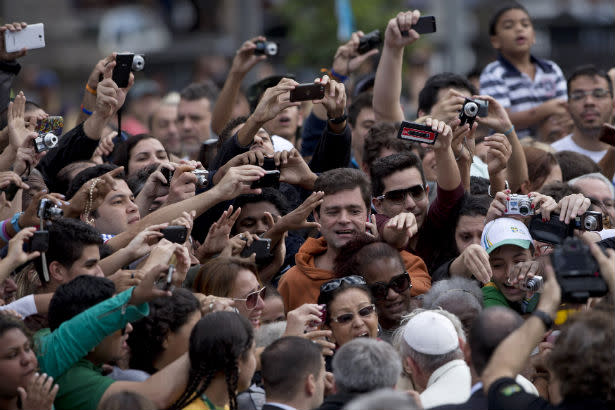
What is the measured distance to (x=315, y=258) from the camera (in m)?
6.75

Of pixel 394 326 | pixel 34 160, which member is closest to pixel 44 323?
pixel 34 160

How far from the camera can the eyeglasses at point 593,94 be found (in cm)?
898

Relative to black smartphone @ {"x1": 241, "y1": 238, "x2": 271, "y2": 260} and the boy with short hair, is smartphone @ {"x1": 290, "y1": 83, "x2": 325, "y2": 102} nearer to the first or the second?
black smartphone @ {"x1": 241, "y1": 238, "x2": 271, "y2": 260}

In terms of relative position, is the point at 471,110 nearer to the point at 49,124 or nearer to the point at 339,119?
the point at 339,119

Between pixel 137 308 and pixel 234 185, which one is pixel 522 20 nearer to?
pixel 234 185

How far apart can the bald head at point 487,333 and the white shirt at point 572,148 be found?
181 inches

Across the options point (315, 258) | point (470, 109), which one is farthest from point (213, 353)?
point (470, 109)

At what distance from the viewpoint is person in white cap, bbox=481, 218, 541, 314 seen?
6.38 m

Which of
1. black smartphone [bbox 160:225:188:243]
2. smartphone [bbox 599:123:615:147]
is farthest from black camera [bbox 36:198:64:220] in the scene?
smartphone [bbox 599:123:615:147]

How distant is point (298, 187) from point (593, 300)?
261 cm

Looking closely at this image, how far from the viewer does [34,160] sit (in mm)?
6609

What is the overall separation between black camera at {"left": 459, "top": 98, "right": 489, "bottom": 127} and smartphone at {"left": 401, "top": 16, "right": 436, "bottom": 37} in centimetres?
81

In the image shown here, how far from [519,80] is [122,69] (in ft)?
12.7

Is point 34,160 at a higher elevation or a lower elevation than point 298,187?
higher
